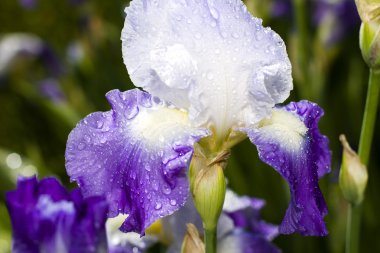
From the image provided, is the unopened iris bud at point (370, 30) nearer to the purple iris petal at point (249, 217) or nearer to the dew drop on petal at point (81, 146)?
the purple iris petal at point (249, 217)

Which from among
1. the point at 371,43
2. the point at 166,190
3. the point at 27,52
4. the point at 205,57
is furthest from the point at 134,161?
the point at 27,52

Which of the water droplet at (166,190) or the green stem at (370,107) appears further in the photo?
the green stem at (370,107)

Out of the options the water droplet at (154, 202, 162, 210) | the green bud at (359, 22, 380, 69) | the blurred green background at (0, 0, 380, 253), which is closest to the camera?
the water droplet at (154, 202, 162, 210)

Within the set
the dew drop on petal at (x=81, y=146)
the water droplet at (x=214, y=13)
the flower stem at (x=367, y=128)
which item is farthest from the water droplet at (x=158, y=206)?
the flower stem at (x=367, y=128)

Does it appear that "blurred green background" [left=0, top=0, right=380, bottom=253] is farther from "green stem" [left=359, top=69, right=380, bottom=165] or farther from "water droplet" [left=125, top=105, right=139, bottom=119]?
"water droplet" [left=125, top=105, right=139, bottom=119]

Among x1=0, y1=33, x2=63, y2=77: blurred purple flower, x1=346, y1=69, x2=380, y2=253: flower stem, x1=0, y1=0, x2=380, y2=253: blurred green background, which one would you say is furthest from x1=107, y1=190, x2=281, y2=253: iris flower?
x1=0, y1=33, x2=63, y2=77: blurred purple flower
